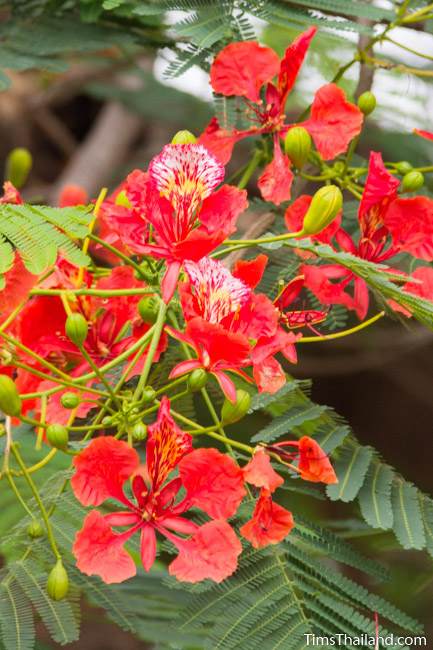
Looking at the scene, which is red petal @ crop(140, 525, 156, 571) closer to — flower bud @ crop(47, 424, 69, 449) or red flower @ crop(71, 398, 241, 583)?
red flower @ crop(71, 398, 241, 583)

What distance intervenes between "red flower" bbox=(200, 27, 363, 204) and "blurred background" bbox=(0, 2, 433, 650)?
11 cm

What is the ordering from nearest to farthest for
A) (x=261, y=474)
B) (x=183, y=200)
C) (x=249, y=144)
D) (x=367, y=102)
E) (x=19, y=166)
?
(x=261, y=474)
(x=183, y=200)
(x=367, y=102)
(x=19, y=166)
(x=249, y=144)

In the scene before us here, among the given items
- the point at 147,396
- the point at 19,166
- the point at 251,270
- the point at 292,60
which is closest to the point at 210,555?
the point at 147,396

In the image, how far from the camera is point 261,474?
111 centimetres

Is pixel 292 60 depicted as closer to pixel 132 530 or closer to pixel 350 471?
pixel 350 471

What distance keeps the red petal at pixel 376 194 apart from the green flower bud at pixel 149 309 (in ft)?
1.12

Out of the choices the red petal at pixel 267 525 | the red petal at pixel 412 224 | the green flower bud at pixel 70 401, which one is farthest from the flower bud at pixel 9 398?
the red petal at pixel 412 224

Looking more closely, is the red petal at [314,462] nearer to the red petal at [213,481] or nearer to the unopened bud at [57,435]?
the red petal at [213,481]

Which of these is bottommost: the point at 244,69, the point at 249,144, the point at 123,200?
the point at 249,144

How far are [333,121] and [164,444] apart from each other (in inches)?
21.7

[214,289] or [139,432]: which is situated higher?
[214,289]

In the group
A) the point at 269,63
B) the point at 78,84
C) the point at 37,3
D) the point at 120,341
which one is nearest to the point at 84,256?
the point at 120,341

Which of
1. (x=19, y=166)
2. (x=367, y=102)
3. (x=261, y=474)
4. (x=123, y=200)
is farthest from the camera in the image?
(x=19, y=166)

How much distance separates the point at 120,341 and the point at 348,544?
385 millimetres
